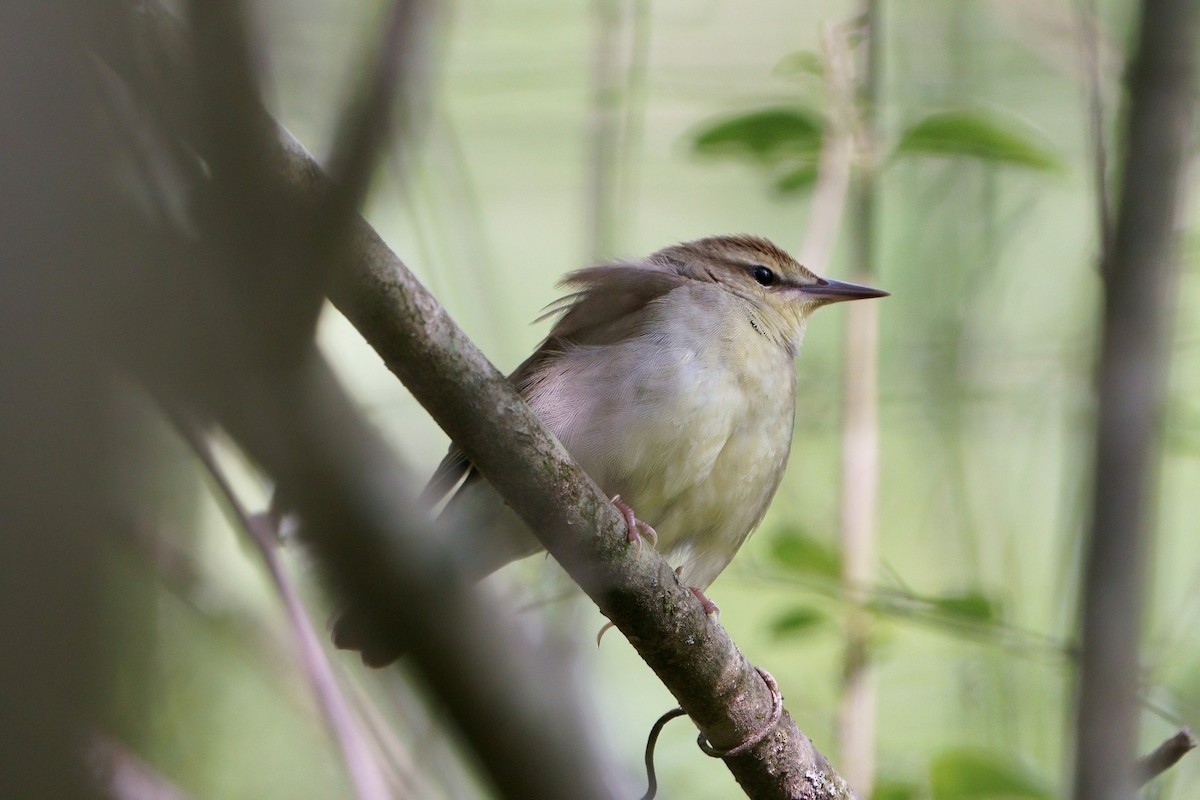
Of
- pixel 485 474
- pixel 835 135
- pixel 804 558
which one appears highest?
pixel 835 135

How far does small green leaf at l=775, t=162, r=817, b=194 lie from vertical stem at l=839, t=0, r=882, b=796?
206 millimetres

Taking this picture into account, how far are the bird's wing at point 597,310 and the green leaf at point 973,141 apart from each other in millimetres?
878

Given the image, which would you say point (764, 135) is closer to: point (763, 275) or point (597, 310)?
point (597, 310)

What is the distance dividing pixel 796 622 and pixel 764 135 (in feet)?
4.88

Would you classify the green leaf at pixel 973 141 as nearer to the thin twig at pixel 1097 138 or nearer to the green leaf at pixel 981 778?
the thin twig at pixel 1097 138

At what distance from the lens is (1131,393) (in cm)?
182

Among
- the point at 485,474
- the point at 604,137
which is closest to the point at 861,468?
the point at 604,137

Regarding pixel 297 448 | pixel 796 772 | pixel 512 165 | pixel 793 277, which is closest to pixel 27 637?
pixel 297 448

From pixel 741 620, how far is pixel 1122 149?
198 inches

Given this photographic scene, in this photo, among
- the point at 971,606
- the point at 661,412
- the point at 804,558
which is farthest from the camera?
the point at 804,558

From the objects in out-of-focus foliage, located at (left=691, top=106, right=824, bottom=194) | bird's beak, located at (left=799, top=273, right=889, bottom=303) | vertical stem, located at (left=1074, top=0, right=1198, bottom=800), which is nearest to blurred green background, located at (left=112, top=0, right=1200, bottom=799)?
out-of-focus foliage, located at (left=691, top=106, right=824, bottom=194)

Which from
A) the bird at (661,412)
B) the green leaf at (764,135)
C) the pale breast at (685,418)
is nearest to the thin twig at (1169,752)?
the bird at (661,412)

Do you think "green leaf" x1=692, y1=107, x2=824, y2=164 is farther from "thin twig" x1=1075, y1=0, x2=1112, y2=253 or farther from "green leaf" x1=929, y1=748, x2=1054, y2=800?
"green leaf" x1=929, y1=748, x2=1054, y2=800

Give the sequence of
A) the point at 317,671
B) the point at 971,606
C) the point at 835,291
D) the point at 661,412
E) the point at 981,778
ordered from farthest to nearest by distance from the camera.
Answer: the point at 835,291 < the point at 661,412 < the point at 971,606 < the point at 981,778 < the point at 317,671
